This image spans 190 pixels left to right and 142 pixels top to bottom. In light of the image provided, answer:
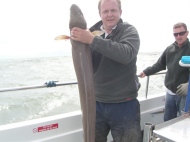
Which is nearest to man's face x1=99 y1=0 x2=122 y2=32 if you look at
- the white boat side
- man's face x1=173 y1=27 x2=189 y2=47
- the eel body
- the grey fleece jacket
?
the grey fleece jacket

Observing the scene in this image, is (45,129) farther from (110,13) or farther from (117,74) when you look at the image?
(110,13)

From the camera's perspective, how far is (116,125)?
2270 mm

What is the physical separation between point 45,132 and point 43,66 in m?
10.1

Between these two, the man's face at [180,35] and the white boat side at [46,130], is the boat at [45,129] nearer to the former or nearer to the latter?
the white boat side at [46,130]

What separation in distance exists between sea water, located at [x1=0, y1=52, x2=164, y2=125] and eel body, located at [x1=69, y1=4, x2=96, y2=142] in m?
3.73

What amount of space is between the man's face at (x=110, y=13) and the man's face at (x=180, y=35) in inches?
55.5

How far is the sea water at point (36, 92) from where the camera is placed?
603 cm

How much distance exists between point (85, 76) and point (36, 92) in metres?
6.00

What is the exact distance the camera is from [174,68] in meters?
3.29

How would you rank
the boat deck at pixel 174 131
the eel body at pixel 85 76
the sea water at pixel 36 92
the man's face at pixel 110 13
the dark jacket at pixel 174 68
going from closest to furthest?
the boat deck at pixel 174 131 < the eel body at pixel 85 76 < the man's face at pixel 110 13 < the dark jacket at pixel 174 68 < the sea water at pixel 36 92

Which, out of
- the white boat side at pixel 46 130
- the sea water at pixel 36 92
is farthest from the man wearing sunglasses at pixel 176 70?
the sea water at pixel 36 92

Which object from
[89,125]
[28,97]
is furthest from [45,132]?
[28,97]

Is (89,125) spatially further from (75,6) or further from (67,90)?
(67,90)

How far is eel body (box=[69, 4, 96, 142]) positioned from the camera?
2.12 m
